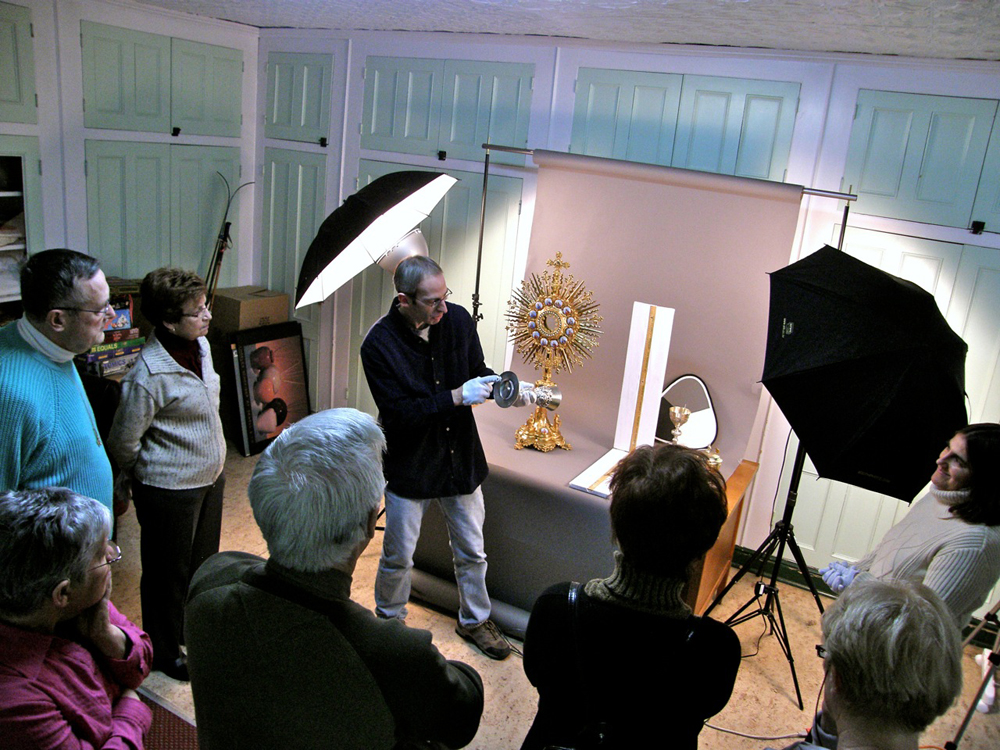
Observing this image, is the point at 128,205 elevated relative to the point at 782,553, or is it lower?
elevated

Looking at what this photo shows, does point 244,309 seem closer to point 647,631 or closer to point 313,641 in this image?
point 313,641

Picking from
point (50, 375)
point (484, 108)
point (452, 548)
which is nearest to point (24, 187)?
point (50, 375)

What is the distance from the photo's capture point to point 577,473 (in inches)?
123

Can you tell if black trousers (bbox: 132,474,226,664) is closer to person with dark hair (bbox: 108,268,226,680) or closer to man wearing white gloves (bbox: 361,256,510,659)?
person with dark hair (bbox: 108,268,226,680)

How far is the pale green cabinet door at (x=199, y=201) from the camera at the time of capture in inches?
177

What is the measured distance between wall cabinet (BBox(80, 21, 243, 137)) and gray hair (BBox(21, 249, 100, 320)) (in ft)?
7.68

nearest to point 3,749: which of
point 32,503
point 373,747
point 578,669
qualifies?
point 32,503

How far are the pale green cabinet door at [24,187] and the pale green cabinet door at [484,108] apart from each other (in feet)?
6.68

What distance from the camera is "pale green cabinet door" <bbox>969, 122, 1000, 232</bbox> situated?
3059 millimetres

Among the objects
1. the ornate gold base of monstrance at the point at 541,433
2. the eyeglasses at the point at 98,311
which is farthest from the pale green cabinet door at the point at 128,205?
the ornate gold base of monstrance at the point at 541,433

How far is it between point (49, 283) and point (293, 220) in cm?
293

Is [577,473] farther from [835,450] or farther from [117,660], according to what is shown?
[117,660]

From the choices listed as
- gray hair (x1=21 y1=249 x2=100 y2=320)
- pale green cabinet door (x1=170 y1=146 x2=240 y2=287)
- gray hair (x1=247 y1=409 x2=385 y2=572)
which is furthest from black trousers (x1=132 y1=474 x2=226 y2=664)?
pale green cabinet door (x1=170 y1=146 x2=240 y2=287)

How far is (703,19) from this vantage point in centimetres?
279
